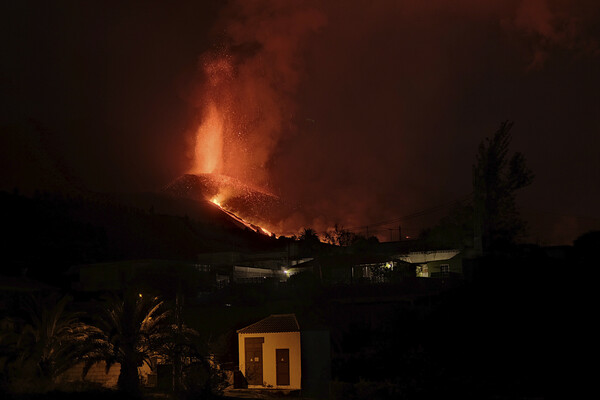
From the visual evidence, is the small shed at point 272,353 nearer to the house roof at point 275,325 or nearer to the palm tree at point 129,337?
the house roof at point 275,325

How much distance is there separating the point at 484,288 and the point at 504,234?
28.9 m

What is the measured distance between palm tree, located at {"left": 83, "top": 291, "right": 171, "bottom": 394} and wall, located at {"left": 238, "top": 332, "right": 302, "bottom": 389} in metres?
5.85

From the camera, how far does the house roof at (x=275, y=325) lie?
3164 centimetres

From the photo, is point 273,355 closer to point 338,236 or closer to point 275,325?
point 275,325

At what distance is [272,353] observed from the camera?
31.8 meters

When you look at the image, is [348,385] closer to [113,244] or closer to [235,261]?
[235,261]

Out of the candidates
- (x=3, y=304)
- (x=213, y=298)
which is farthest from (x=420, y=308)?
(x=3, y=304)

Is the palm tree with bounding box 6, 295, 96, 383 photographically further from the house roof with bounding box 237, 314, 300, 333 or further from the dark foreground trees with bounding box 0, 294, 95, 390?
the house roof with bounding box 237, 314, 300, 333

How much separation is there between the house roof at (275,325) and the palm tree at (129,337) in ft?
19.0

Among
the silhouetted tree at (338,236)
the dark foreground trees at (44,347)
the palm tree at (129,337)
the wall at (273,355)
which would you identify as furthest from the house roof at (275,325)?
the silhouetted tree at (338,236)

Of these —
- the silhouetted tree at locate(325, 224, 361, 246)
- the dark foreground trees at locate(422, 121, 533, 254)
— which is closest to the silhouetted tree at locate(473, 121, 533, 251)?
the dark foreground trees at locate(422, 121, 533, 254)

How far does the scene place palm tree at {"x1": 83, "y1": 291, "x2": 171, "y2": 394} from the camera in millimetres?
25891

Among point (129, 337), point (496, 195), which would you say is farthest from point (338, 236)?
point (129, 337)

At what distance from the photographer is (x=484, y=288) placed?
3209cm
